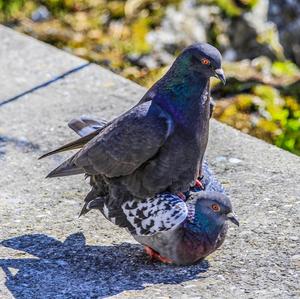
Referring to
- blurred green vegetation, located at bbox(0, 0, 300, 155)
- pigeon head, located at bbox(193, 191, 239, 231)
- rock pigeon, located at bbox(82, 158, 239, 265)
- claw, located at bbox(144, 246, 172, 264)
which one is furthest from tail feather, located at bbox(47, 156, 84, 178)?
blurred green vegetation, located at bbox(0, 0, 300, 155)

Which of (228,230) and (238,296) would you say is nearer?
(238,296)

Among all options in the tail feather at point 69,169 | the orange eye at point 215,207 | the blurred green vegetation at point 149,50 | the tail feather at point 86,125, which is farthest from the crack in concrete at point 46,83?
the orange eye at point 215,207

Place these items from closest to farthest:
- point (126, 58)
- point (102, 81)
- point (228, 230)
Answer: point (228, 230) → point (102, 81) → point (126, 58)

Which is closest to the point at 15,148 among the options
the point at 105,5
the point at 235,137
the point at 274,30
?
the point at 235,137

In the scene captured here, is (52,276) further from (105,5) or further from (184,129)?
(105,5)

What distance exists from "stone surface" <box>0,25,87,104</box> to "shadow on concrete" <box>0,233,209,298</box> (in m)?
2.25

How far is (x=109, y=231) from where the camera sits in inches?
216

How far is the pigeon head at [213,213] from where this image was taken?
195 inches

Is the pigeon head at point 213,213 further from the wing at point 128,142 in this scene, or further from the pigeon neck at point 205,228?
the wing at point 128,142

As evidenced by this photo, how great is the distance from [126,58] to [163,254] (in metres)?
3.68

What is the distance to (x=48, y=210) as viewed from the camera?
5.70m

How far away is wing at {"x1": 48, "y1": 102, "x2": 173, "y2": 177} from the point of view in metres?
4.88

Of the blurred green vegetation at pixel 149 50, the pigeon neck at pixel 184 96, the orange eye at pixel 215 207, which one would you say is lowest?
the blurred green vegetation at pixel 149 50

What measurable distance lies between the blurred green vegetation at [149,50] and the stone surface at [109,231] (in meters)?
1.02
